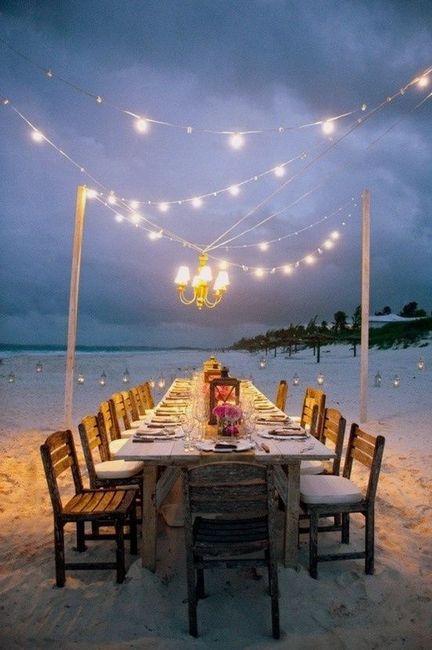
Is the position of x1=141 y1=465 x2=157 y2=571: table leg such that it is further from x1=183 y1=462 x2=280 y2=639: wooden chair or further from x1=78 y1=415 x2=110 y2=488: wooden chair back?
x1=78 y1=415 x2=110 y2=488: wooden chair back

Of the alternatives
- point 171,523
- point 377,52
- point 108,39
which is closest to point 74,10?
point 108,39

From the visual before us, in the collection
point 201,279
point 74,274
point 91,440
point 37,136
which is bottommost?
point 91,440

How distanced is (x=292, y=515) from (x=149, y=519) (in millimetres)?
954

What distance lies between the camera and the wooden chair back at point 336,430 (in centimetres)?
317

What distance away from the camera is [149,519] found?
2.63m

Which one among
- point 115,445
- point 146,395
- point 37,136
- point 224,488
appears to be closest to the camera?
point 224,488

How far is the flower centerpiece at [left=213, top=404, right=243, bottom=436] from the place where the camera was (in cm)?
280

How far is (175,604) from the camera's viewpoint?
2.33 meters

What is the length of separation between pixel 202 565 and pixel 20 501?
2.53 metres

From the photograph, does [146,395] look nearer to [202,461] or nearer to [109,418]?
[109,418]

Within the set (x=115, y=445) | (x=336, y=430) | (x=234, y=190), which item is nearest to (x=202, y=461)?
(x=336, y=430)

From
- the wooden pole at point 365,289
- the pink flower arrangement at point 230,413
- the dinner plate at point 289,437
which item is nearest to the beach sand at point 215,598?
the dinner plate at point 289,437

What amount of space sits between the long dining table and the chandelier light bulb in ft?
11.5

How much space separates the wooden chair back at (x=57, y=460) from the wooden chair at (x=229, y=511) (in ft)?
2.93
